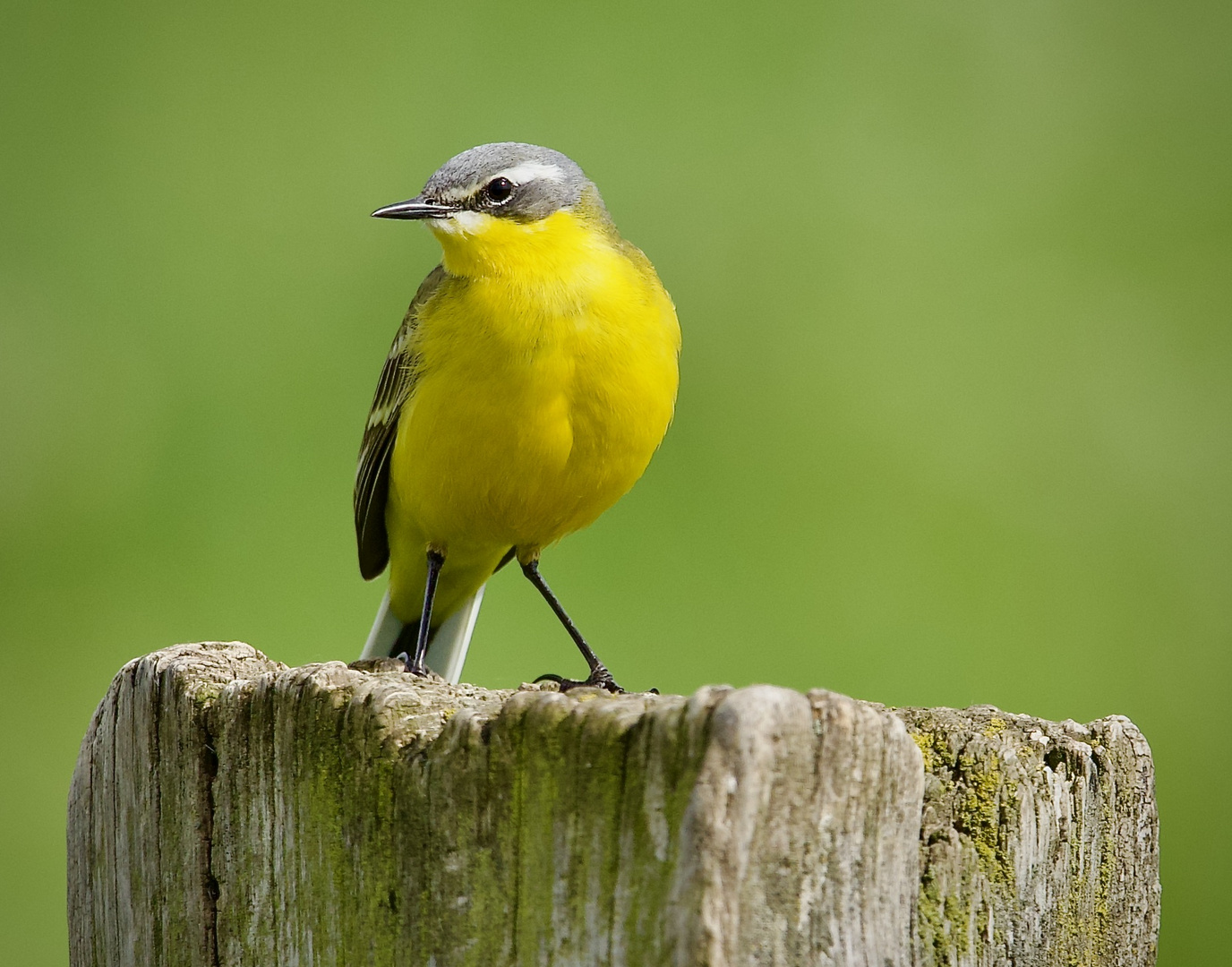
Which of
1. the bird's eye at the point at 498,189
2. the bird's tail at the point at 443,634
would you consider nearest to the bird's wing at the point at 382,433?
the bird's tail at the point at 443,634

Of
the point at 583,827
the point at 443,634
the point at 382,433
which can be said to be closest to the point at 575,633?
the point at 443,634

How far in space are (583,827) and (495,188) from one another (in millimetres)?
3424

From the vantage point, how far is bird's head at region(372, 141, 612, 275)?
16.0 ft

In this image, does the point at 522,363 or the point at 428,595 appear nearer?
the point at 522,363

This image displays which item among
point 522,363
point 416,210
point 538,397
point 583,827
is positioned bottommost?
point 583,827

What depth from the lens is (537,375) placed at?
4.64m

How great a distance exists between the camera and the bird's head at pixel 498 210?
4879 millimetres

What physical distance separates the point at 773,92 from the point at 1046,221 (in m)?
1.89

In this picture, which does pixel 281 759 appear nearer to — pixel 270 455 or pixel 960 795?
pixel 960 795

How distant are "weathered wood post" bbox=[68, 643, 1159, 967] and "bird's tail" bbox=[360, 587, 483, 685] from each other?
10.2ft

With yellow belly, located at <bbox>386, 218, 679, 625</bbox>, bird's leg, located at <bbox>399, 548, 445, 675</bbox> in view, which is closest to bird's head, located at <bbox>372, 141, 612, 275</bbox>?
yellow belly, located at <bbox>386, 218, 679, 625</bbox>

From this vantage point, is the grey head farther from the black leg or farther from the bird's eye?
the black leg

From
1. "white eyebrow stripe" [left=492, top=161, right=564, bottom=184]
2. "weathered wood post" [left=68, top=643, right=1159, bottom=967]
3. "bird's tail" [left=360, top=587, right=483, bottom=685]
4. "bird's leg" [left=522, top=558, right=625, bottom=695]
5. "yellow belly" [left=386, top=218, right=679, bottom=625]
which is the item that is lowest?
"bird's tail" [left=360, top=587, right=483, bottom=685]

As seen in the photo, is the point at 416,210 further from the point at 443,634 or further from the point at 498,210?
the point at 443,634
